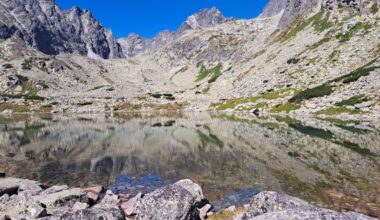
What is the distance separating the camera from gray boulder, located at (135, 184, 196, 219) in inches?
666

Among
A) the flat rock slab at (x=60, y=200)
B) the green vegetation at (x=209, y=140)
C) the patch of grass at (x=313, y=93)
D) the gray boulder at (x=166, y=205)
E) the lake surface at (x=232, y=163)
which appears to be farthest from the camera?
the patch of grass at (x=313, y=93)

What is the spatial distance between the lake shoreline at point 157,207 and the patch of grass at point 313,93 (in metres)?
95.4

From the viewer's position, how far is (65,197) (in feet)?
73.5

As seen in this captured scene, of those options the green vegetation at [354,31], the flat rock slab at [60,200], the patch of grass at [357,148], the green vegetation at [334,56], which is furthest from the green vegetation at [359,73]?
the flat rock slab at [60,200]

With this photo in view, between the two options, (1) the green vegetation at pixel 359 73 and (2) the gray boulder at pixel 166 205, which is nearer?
(2) the gray boulder at pixel 166 205

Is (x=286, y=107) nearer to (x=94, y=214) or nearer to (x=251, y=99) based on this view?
(x=251, y=99)

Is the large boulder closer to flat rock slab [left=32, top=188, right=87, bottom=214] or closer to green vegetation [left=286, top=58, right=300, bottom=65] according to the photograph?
flat rock slab [left=32, top=188, right=87, bottom=214]

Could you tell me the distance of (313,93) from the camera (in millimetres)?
111562

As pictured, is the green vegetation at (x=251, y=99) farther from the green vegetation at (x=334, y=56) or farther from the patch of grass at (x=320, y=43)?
the patch of grass at (x=320, y=43)

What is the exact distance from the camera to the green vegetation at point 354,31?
5827 inches

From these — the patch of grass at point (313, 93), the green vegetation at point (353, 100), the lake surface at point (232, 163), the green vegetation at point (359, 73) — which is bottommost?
the lake surface at point (232, 163)

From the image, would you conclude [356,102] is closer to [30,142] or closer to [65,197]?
[30,142]

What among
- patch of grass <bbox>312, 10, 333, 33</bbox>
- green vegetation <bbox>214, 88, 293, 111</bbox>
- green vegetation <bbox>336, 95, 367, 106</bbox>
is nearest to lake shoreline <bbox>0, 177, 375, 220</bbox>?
green vegetation <bbox>336, 95, 367, 106</bbox>

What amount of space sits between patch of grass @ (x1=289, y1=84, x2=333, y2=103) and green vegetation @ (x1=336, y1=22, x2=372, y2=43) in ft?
152
